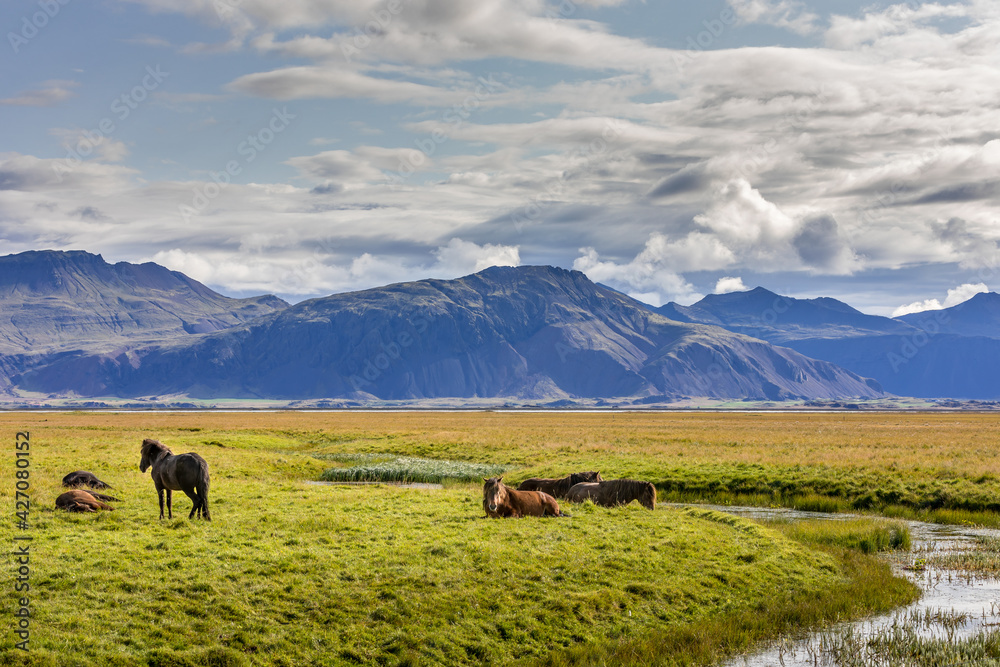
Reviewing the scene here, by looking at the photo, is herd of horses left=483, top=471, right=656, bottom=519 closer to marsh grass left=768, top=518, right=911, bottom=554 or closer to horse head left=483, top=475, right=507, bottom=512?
horse head left=483, top=475, right=507, bottom=512

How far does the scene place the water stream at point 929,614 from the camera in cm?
1658

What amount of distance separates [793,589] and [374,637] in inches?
475

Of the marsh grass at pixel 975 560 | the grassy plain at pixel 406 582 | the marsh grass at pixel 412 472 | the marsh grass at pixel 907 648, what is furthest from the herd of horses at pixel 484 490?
the marsh grass at pixel 412 472

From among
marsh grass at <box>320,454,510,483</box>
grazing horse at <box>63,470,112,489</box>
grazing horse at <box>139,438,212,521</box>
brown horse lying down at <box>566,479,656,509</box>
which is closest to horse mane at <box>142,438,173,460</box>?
grazing horse at <box>139,438,212,521</box>

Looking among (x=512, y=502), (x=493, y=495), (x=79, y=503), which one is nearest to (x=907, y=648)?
(x=493, y=495)

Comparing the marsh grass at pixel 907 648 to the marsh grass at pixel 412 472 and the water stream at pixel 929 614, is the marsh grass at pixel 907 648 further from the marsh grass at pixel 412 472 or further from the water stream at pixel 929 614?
the marsh grass at pixel 412 472

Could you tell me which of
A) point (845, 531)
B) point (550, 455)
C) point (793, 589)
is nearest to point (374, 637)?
point (793, 589)

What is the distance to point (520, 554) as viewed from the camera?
20953mm

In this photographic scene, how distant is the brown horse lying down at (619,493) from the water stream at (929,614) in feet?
30.7

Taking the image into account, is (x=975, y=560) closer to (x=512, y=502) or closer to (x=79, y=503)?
(x=512, y=502)

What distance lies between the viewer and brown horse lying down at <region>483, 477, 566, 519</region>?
25.8 metres

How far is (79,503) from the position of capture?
24.5m

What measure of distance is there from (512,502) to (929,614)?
13.0 m

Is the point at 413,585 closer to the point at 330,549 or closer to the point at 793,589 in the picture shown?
the point at 330,549
